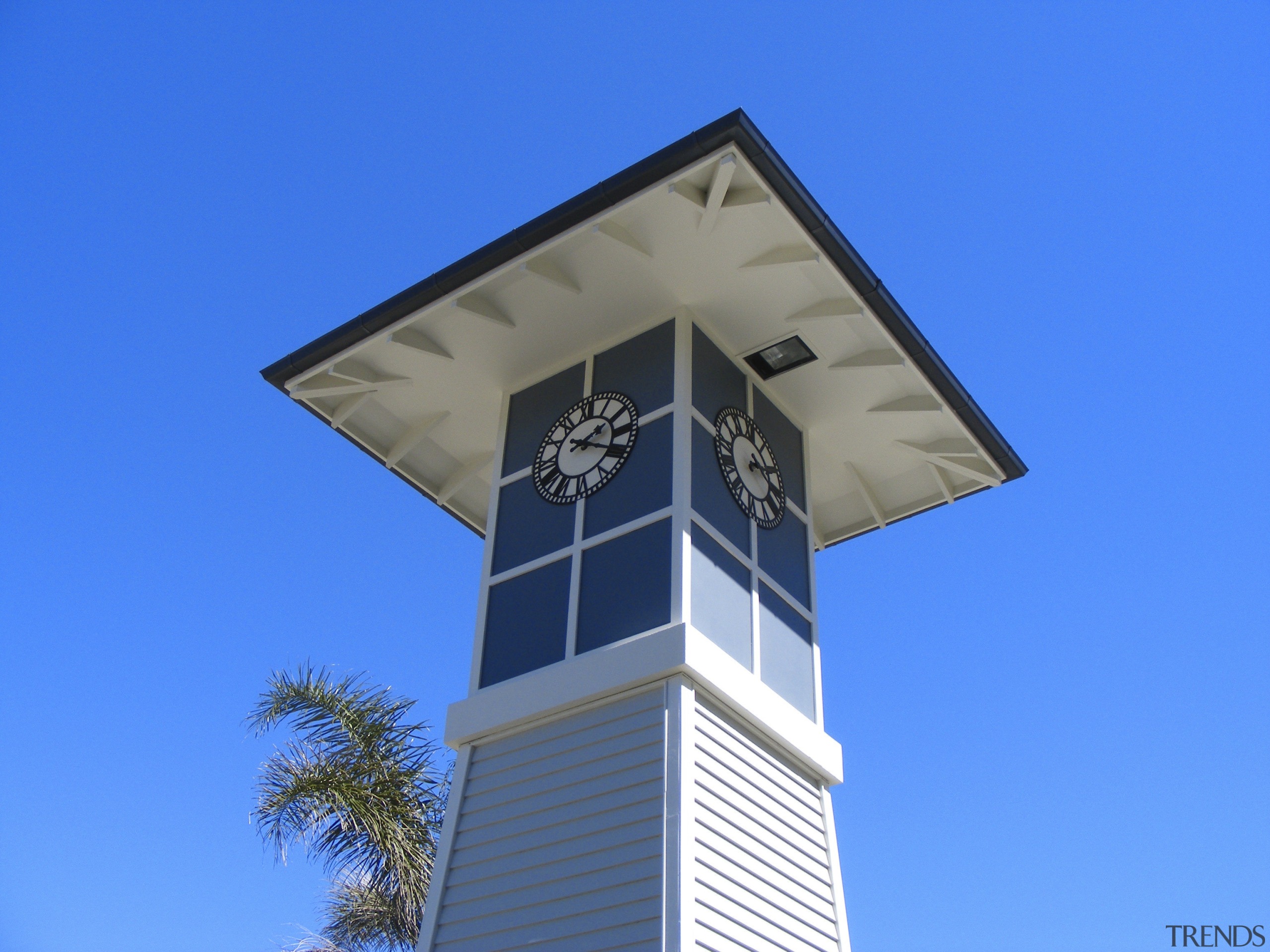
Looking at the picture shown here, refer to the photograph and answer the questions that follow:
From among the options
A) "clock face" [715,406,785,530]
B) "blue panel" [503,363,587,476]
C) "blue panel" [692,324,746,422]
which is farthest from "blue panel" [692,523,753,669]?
"blue panel" [503,363,587,476]

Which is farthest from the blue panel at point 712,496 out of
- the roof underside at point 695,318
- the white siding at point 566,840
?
the white siding at point 566,840

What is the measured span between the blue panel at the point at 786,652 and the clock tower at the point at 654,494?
0.12 feet

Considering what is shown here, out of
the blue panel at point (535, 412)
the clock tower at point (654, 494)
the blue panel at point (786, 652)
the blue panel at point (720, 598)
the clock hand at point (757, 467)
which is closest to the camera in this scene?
the clock tower at point (654, 494)

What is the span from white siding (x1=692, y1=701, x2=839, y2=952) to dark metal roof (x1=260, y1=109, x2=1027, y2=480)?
439 centimetres

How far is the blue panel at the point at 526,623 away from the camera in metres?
10.9

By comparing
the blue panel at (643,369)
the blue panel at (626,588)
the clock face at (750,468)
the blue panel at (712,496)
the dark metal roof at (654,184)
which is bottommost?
the blue panel at (626,588)

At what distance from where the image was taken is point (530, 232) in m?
11.4

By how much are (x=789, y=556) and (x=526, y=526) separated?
264 centimetres

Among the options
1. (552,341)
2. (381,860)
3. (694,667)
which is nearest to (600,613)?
(694,667)

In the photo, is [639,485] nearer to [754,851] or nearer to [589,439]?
[589,439]

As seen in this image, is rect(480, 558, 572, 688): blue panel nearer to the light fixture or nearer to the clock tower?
the clock tower

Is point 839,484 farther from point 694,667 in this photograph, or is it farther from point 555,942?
point 555,942

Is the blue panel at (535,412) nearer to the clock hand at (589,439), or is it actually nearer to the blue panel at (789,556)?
the clock hand at (589,439)

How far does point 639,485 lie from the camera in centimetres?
1120
